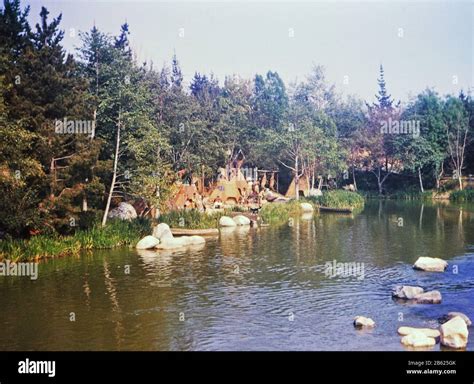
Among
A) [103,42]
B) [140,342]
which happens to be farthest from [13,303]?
[103,42]

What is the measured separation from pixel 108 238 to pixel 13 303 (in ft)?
20.0

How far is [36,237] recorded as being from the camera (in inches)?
609

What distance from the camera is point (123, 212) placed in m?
20.1

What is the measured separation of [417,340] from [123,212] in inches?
538

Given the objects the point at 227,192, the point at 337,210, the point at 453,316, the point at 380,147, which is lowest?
the point at 453,316

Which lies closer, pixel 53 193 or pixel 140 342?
pixel 140 342

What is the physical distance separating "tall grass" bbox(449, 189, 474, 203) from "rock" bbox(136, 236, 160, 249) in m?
21.8

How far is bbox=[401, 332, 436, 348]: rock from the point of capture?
8.28 metres

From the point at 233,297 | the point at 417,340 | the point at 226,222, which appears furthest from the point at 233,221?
the point at 417,340

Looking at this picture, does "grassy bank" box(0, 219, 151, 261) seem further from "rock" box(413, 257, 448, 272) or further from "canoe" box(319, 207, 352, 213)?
"canoe" box(319, 207, 352, 213)

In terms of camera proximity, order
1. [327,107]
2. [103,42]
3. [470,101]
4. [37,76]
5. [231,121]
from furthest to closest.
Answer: [327,107] → [470,101] → [231,121] → [103,42] → [37,76]

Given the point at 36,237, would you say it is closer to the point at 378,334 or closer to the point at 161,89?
the point at 378,334

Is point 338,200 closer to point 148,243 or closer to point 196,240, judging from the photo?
point 196,240

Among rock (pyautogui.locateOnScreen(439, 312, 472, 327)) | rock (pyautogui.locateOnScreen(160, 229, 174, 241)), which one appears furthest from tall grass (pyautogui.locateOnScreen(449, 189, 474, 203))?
rock (pyautogui.locateOnScreen(439, 312, 472, 327))
